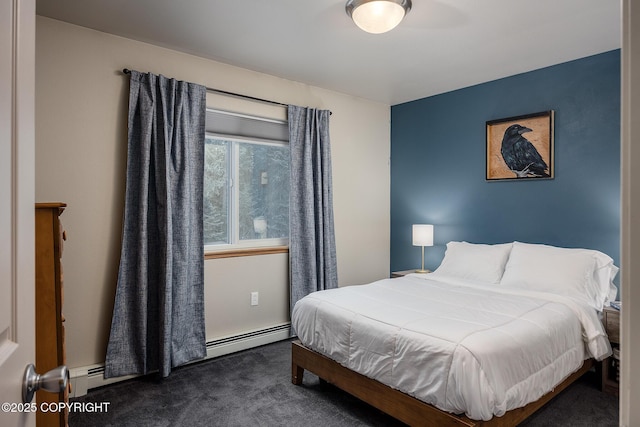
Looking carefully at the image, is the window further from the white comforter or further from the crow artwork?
the crow artwork

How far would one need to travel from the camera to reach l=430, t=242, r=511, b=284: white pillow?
3.15 m

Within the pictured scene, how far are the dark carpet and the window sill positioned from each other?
2.96 feet

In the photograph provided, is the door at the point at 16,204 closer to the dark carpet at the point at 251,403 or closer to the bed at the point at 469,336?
the bed at the point at 469,336

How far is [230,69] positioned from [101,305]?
84.3 inches

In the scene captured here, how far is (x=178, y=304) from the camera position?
288 cm

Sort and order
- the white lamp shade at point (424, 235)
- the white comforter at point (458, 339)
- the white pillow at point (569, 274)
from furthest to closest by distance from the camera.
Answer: the white lamp shade at point (424, 235)
the white pillow at point (569, 274)
the white comforter at point (458, 339)

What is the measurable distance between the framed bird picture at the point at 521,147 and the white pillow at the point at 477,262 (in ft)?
2.26

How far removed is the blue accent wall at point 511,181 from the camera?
3.00 m

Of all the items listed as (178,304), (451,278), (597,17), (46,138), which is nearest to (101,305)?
(178,304)

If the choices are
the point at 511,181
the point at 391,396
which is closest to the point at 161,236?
the point at 391,396

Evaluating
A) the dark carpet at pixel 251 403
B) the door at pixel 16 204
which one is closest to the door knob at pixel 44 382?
the door at pixel 16 204

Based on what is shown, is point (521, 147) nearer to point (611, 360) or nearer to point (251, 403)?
point (611, 360)

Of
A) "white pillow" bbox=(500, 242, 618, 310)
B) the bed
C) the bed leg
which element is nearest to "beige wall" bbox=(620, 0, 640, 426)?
the bed

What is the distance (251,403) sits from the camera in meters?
2.44
